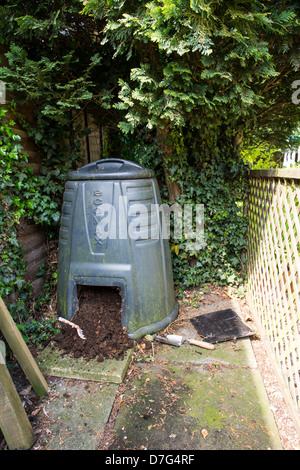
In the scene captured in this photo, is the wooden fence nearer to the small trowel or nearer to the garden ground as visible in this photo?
the garden ground

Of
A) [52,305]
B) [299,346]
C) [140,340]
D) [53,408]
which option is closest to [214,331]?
[140,340]

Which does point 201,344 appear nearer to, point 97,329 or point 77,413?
point 97,329

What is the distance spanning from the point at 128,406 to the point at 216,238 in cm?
193

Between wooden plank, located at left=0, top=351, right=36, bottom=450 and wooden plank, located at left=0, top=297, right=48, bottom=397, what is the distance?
0.20 meters

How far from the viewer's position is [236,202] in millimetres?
3182

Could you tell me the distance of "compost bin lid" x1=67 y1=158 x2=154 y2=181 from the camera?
203 cm

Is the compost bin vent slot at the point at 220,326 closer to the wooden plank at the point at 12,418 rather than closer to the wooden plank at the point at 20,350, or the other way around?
the wooden plank at the point at 20,350

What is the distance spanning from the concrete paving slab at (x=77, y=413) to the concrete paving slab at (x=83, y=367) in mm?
42

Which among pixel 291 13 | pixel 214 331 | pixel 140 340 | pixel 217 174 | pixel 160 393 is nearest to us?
pixel 160 393

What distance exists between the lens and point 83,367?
1892 millimetres

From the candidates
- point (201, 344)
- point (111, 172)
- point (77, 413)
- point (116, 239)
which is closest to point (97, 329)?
point (77, 413)

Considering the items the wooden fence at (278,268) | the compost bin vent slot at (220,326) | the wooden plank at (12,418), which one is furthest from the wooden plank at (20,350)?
the wooden fence at (278,268)

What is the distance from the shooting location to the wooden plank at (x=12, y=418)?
1300mm
